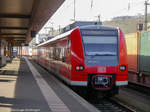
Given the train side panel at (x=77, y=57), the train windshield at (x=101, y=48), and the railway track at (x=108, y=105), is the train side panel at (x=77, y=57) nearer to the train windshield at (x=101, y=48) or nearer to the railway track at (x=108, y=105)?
the train windshield at (x=101, y=48)

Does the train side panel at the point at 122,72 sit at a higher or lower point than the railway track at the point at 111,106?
higher

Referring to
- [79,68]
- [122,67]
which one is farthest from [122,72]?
[79,68]

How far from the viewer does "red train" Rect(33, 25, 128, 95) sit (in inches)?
464

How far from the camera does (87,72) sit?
11.8 metres

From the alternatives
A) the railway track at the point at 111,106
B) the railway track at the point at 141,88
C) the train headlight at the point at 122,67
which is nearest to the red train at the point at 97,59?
the train headlight at the point at 122,67

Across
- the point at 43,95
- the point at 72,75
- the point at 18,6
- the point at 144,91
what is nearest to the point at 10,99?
the point at 43,95

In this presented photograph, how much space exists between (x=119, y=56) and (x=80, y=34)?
1.72 metres

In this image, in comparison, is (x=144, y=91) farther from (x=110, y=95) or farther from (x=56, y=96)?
(x=56, y=96)

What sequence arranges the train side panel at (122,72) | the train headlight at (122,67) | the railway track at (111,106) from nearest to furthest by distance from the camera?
the railway track at (111,106) < the train side panel at (122,72) < the train headlight at (122,67)

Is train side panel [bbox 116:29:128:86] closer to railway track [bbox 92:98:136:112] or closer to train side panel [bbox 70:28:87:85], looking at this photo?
railway track [bbox 92:98:136:112]

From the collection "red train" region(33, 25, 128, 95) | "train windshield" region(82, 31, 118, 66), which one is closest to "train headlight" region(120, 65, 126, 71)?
Answer: "red train" region(33, 25, 128, 95)

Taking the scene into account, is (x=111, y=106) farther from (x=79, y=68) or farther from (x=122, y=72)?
(x=79, y=68)

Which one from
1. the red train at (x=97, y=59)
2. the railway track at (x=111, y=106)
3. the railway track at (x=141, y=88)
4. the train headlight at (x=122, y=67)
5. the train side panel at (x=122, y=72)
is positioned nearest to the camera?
the railway track at (x=111, y=106)

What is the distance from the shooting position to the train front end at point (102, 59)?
11773 mm
